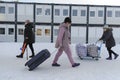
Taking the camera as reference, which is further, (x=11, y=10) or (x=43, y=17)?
(x=43, y=17)

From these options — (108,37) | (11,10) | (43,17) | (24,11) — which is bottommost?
(108,37)

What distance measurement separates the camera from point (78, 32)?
44812 mm

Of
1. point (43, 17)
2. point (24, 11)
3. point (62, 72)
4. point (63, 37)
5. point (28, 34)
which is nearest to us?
point (62, 72)

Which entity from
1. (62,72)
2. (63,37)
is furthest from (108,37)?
(62,72)

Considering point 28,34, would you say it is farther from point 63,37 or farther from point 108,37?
point 108,37

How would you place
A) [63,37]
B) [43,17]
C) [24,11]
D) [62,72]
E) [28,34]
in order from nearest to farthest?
[62,72] → [63,37] → [28,34] → [24,11] → [43,17]

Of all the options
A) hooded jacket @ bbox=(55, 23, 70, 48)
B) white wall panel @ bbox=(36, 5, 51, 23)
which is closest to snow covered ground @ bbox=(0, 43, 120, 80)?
hooded jacket @ bbox=(55, 23, 70, 48)

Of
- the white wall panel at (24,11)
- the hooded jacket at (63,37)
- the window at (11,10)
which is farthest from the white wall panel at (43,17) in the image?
the hooded jacket at (63,37)

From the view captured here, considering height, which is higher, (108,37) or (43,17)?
(43,17)

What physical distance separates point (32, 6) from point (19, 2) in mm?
1840

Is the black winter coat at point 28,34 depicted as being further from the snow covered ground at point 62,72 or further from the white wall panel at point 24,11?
the white wall panel at point 24,11

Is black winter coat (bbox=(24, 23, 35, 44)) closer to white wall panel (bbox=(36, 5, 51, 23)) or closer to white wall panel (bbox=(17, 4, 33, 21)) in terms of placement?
white wall panel (bbox=(17, 4, 33, 21))

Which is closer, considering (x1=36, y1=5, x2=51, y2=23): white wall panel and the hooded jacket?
the hooded jacket

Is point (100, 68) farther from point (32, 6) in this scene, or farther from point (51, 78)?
point (32, 6)
